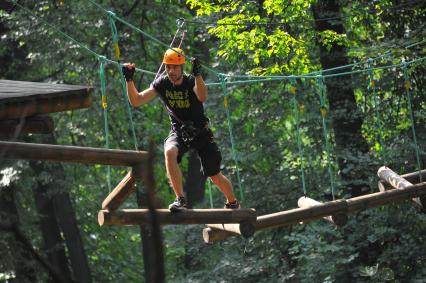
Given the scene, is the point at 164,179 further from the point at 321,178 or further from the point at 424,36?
the point at 424,36

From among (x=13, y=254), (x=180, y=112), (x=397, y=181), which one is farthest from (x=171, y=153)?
(x=13, y=254)

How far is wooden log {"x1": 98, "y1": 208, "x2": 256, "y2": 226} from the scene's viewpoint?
473cm

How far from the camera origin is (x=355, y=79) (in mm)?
10078

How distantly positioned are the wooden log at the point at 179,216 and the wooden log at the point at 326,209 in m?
0.23

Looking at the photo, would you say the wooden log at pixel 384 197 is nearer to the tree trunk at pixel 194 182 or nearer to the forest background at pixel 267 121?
the forest background at pixel 267 121

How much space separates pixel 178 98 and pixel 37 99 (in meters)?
1.01

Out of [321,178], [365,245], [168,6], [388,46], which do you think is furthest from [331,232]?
[168,6]

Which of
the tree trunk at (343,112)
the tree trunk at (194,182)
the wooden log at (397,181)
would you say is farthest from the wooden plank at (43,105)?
the tree trunk at (194,182)

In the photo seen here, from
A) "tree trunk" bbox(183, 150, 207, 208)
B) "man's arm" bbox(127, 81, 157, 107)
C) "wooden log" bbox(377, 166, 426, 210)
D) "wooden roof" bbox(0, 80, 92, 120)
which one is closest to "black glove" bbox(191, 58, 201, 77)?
"man's arm" bbox(127, 81, 157, 107)

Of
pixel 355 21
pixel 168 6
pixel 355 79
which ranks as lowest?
pixel 355 79

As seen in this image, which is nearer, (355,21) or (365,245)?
(365,245)

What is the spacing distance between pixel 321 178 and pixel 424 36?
2.65 metres

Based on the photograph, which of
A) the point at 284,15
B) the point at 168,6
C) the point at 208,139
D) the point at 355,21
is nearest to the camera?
the point at 208,139

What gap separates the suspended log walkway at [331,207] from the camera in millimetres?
5703
